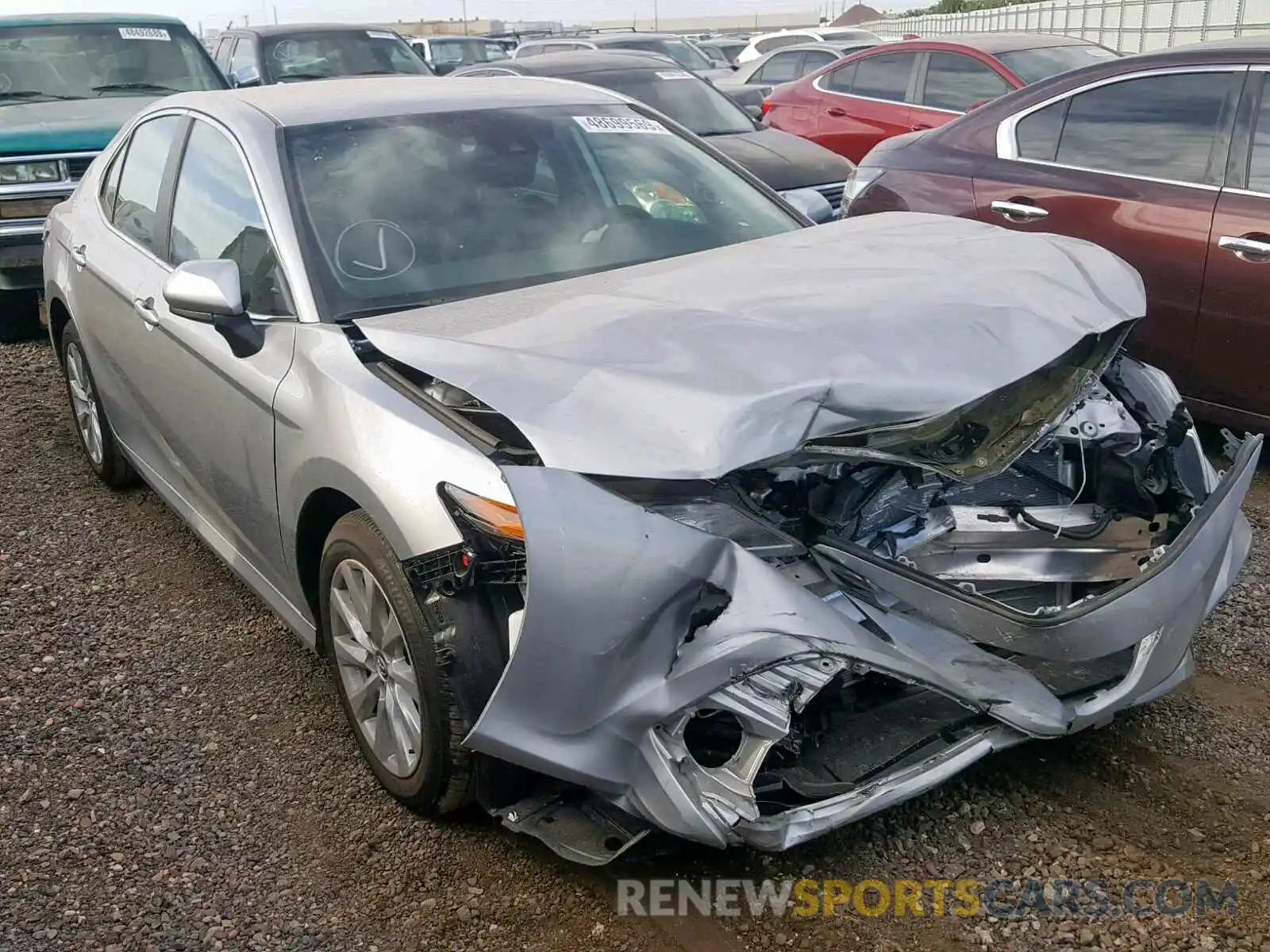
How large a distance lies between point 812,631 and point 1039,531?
91cm

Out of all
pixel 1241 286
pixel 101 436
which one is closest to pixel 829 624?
pixel 1241 286

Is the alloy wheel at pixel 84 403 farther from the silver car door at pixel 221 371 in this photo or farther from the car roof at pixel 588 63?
the car roof at pixel 588 63

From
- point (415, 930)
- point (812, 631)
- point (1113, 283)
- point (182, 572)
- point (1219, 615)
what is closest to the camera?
point (812, 631)

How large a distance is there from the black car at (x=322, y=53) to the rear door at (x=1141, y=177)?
832 centimetres

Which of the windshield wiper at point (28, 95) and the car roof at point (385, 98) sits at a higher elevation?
the car roof at point (385, 98)

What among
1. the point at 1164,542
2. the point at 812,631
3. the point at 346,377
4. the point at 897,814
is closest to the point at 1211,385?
the point at 1164,542

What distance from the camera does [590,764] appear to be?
243 cm

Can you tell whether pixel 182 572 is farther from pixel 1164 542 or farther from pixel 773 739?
pixel 1164 542

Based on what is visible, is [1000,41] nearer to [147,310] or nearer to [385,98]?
[385,98]

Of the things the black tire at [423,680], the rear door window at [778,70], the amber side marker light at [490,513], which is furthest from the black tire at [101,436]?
the rear door window at [778,70]

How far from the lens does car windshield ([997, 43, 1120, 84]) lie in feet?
30.6

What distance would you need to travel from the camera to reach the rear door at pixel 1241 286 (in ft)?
14.8

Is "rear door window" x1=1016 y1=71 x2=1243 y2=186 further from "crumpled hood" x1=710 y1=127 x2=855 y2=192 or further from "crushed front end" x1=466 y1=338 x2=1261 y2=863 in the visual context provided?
"crumpled hood" x1=710 y1=127 x2=855 y2=192

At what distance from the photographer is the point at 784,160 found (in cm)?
807
